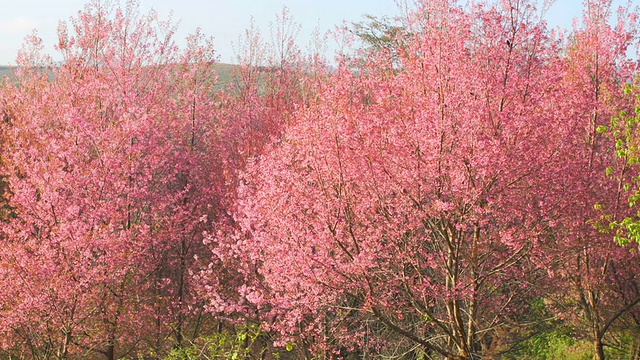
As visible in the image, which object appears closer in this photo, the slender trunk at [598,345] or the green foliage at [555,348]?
the slender trunk at [598,345]

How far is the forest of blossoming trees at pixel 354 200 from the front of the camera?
10.2 m

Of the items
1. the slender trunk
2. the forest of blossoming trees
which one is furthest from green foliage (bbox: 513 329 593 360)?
the slender trunk

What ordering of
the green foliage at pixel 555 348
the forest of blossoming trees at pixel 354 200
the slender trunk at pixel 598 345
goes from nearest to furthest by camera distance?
the forest of blossoming trees at pixel 354 200 → the slender trunk at pixel 598 345 → the green foliage at pixel 555 348

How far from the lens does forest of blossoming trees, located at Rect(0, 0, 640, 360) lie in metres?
10.2

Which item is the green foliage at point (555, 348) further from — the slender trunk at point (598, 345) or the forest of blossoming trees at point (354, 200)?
the slender trunk at point (598, 345)

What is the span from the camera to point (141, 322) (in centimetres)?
1498

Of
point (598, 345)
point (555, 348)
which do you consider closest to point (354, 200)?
point (598, 345)

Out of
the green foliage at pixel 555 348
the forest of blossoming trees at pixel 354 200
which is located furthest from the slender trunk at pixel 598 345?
the green foliage at pixel 555 348

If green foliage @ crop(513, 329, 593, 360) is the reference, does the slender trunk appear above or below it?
above

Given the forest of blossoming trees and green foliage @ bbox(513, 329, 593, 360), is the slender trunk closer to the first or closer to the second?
the forest of blossoming trees

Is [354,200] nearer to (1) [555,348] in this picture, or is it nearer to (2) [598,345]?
(2) [598,345]

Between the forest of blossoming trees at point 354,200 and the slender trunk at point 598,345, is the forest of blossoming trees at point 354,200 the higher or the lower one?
the higher one

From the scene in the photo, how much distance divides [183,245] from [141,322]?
9.03 ft

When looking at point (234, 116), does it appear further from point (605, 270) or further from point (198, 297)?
point (605, 270)
